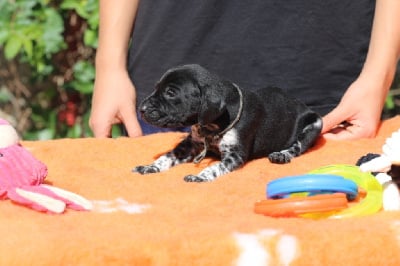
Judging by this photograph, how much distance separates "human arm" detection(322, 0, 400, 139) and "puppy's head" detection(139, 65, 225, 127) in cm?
59

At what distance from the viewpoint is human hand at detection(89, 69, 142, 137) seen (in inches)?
110

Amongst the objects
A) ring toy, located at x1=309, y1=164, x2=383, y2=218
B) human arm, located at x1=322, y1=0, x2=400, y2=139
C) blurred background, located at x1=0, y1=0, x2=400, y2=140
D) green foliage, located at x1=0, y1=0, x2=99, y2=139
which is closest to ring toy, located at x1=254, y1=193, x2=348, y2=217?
ring toy, located at x1=309, y1=164, x2=383, y2=218

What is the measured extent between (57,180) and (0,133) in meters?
0.24

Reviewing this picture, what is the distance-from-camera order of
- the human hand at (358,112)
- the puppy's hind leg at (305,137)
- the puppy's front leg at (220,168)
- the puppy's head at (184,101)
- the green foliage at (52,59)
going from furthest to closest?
the green foliage at (52,59), the human hand at (358,112), the puppy's hind leg at (305,137), the puppy's head at (184,101), the puppy's front leg at (220,168)

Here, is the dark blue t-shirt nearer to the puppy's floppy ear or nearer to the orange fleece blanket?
the puppy's floppy ear

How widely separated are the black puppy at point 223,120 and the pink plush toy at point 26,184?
16.8 inches

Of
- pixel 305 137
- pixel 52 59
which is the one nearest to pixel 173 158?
pixel 305 137

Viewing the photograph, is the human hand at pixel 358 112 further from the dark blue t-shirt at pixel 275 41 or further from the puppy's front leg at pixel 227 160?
the puppy's front leg at pixel 227 160

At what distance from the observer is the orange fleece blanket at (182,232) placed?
1352 mm

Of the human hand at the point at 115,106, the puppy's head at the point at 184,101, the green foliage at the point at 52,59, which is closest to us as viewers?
the puppy's head at the point at 184,101

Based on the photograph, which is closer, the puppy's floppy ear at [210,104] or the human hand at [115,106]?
the puppy's floppy ear at [210,104]

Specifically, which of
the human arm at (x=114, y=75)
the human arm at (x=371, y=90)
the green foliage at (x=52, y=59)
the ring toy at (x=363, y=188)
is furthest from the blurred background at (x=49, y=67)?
the ring toy at (x=363, y=188)

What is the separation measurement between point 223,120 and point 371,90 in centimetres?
Result: 65

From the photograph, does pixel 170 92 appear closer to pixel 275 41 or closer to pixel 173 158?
pixel 173 158
